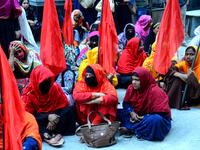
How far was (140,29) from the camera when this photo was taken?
288 inches

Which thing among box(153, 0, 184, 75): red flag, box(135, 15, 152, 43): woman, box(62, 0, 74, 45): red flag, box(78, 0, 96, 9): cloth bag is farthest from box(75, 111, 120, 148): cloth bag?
box(78, 0, 96, 9): cloth bag

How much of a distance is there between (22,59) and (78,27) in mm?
3219

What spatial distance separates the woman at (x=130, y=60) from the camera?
5.45m

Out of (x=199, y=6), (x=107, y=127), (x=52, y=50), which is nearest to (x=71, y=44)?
(x=52, y=50)

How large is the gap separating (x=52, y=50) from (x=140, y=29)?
384 centimetres

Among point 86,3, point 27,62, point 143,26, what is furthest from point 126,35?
point 27,62

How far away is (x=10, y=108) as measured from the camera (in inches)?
80.5

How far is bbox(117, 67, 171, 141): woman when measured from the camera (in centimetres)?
346

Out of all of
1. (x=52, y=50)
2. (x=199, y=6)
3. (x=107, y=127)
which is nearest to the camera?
(x=107, y=127)

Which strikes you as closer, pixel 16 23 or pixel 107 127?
pixel 107 127

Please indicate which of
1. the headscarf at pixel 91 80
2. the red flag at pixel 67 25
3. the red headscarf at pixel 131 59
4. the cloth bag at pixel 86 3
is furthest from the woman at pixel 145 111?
the cloth bag at pixel 86 3

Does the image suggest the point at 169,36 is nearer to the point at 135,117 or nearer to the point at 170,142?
the point at 135,117

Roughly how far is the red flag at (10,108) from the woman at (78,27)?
5149 mm

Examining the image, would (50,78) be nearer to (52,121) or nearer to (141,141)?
(52,121)
